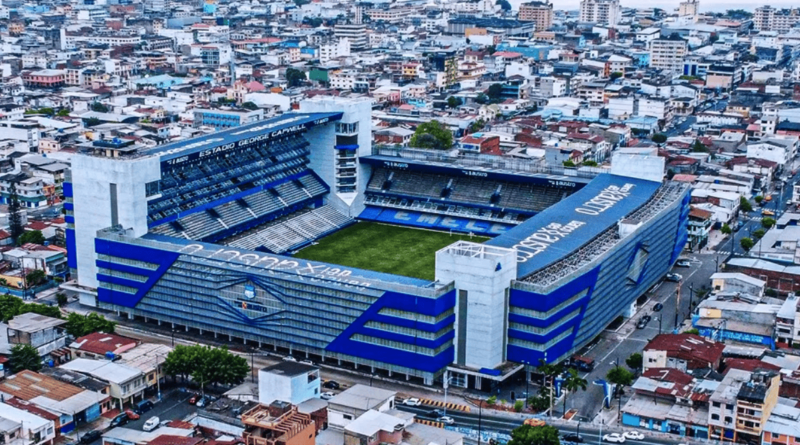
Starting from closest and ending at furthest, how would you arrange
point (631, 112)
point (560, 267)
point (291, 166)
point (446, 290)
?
1. point (446, 290)
2. point (560, 267)
3. point (291, 166)
4. point (631, 112)

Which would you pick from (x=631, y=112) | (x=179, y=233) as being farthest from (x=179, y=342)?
(x=631, y=112)

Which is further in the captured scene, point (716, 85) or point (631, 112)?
point (716, 85)

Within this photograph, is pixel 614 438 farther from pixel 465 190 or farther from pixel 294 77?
pixel 294 77

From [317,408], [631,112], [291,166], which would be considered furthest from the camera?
[631,112]

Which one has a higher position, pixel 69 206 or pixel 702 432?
pixel 69 206

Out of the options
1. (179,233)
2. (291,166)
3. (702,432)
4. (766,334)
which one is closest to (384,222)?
(291,166)

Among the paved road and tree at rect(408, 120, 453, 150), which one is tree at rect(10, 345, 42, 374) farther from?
tree at rect(408, 120, 453, 150)

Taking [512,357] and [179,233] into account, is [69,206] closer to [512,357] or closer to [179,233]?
[179,233]

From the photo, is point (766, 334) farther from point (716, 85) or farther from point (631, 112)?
point (716, 85)
